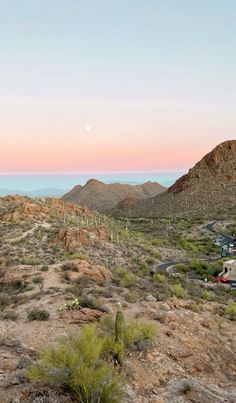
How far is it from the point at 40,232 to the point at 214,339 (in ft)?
88.2

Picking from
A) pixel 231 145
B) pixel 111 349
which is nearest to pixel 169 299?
pixel 111 349

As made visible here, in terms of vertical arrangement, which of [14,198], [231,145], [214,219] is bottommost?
[214,219]

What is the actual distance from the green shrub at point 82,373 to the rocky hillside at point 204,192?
89.6 meters

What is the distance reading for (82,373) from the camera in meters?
9.24

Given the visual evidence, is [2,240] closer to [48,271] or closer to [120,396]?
[48,271]

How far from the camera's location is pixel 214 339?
16438 millimetres

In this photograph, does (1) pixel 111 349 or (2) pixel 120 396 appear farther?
(1) pixel 111 349

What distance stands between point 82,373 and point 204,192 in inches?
4454

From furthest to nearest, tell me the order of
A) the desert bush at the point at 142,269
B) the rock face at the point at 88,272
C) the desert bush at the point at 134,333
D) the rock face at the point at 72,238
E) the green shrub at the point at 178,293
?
the rock face at the point at 72,238 → the desert bush at the point at 142,269 → the rock face at the point at 88,272 → the green shrub at the point at 178,293 → the desert bush at the point at 134,333

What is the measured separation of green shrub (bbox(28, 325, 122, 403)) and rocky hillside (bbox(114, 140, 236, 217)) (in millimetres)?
89597

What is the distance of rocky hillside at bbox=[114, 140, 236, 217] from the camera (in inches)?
4222

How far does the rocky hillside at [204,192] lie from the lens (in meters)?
107

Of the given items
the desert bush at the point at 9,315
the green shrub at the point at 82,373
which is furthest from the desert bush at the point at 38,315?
the green shrub at the point at 82,373

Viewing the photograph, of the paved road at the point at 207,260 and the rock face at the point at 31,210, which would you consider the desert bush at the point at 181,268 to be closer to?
the paved road at the point at 207,260
